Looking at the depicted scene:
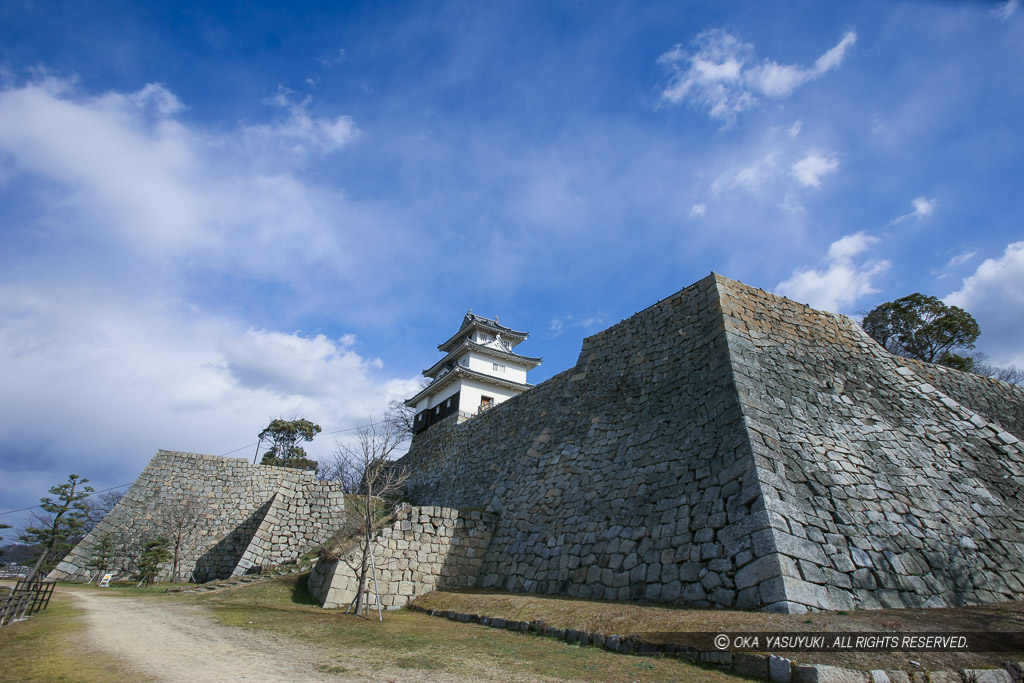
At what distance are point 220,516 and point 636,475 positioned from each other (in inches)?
679

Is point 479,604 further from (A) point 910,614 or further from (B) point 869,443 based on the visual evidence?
(B) point 869,443

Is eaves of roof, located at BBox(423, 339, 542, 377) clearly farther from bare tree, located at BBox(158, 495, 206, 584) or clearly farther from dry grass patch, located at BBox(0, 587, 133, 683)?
dry grass patch, located at BBox(0, 587, 133, 683)

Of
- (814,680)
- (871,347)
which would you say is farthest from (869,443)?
(814,680)

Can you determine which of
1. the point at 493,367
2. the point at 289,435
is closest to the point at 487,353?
the point at 493,367

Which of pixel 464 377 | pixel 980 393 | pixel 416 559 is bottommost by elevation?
pixel 416 559

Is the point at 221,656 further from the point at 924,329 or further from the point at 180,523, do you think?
the point at 924,329

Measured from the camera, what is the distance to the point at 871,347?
1239 centimetres

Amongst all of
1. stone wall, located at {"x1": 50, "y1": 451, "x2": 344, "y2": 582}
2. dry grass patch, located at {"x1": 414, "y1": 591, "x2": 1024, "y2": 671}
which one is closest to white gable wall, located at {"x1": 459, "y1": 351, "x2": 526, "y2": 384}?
stone wall, located at {"x1": 50, "y1": 451, "x2": 344, "y2": 582}

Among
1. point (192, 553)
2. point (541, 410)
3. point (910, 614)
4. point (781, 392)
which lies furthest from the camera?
point (192, 553)

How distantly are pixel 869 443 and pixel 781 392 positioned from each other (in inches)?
70.6

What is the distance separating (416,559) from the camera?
1167 cm

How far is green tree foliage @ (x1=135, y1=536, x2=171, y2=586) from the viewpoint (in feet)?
53.1

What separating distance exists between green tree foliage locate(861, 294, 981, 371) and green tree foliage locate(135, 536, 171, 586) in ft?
95.2

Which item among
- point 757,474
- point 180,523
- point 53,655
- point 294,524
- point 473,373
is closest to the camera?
point 53,655
